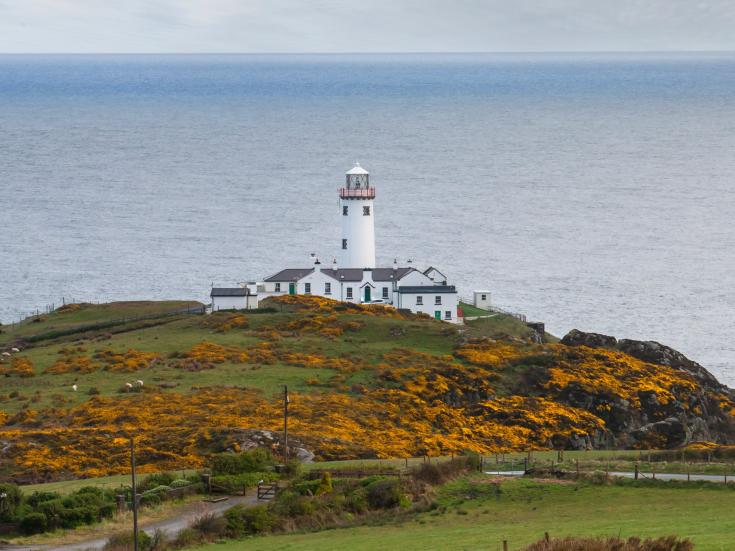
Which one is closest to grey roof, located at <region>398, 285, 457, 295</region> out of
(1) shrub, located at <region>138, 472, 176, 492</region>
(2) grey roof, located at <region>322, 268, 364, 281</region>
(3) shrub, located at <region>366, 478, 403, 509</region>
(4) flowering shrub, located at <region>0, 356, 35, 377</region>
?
(2) grey roof, located at <region>322, 268, 364, 281</region>

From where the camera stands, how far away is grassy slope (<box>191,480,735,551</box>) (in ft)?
128

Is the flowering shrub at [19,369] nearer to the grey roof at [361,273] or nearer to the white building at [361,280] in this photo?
the white building at [361,280]

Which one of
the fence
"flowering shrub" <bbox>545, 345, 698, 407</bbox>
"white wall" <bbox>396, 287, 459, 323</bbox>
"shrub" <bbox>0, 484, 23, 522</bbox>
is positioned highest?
"white wall" <bbox>396, 287, 459, 323</bbox>

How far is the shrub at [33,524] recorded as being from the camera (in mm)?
45156

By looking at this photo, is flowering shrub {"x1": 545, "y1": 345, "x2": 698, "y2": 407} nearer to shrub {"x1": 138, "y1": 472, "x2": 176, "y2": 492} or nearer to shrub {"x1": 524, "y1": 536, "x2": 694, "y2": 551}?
shrub {"x1": 138, "y1": 472, "x2": 176, "y2": 492}

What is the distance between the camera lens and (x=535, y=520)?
42.9m

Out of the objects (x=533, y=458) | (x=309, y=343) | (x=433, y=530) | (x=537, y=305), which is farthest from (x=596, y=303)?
(x=433, y=530)

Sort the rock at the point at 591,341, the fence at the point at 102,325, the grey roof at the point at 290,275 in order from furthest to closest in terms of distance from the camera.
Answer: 1. the grey roof at the point at 290,275
2. the fence at the point at 102,325
3. the rock at the point at 591,341

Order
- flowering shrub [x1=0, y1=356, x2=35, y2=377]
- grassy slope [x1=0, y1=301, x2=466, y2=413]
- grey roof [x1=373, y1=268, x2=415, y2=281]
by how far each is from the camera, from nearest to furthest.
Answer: grassy slope [x1=0, y1=301, x2=466, y2=413], flowering shrub [x1=0, y1=356, x2=35, y2=377], grey roof [x1=373, y1=268, x2=415, y2=281]

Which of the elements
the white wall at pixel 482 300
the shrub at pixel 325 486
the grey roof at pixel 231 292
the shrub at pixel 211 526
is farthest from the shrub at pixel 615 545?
the white wall at pixel 482 300

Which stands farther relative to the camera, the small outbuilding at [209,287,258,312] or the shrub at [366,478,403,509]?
the small outbuilding at [209,287,258,312]

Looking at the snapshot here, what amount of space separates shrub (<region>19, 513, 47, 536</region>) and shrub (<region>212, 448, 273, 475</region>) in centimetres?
805

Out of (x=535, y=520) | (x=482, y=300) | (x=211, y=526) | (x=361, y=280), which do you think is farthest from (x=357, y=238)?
(x=535, y=520)

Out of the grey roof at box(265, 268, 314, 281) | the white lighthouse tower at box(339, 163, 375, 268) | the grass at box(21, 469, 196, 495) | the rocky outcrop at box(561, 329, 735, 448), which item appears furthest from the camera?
the white lighthouse tower at box(339, 163, 375, 268)
